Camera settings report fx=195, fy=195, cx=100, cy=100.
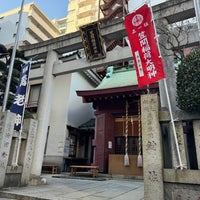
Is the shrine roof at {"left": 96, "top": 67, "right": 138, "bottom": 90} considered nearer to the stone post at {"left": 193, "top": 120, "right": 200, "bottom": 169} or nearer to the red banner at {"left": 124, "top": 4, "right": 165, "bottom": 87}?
the red banner at {"left": 124, "top": 4, "right": 165, "bottom": 87}

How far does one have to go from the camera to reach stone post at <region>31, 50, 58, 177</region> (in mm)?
7789

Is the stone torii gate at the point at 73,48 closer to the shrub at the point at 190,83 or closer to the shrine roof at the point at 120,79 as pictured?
the shrub at the point at 190,83

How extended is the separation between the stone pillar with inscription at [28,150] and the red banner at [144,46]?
442cm

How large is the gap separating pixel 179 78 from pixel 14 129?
219 inches

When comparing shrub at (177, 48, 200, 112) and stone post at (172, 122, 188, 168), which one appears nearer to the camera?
shrub at (177, 48, 200, 112)

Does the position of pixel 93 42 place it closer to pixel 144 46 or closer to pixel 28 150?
pixel 144 46

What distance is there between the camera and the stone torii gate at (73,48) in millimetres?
6633

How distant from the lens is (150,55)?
5035 mm

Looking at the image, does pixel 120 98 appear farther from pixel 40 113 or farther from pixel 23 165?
pixel 23 165

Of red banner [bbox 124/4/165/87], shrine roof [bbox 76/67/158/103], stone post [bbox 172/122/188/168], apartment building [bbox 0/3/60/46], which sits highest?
apartment building [bbox 0/3/60/46]

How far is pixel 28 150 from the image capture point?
22.9 feet

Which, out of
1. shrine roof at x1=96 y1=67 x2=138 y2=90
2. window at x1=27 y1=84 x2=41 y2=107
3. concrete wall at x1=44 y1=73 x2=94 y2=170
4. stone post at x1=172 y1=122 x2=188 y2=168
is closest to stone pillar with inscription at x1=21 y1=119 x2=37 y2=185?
stone post at x1=172 y1=122 x2=188 y2=168

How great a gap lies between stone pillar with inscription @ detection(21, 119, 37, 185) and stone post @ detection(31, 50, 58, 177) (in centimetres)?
70

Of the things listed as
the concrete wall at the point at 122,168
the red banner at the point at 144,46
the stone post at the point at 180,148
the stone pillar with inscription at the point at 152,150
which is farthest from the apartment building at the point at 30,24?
the stone post at the point at 180,148
